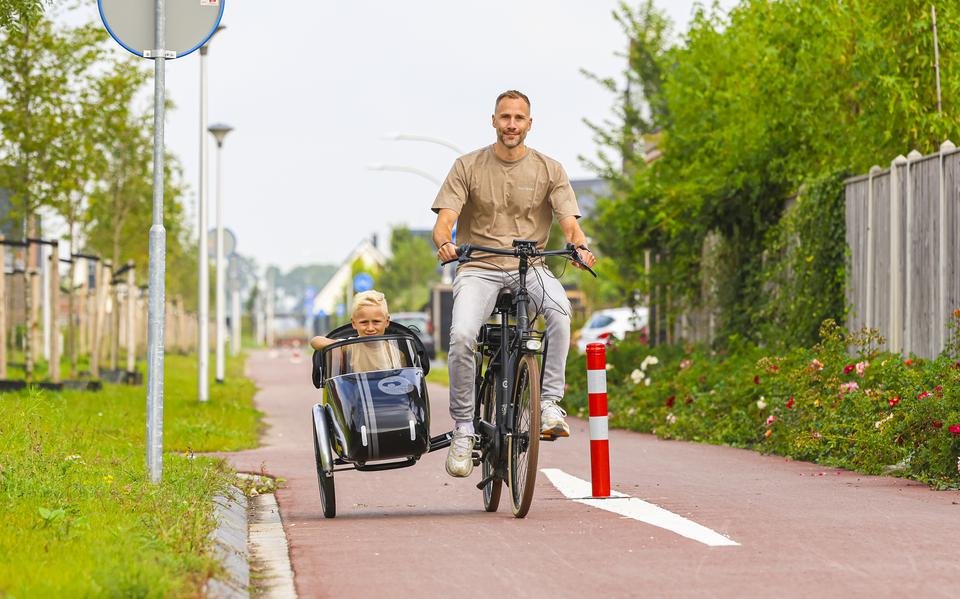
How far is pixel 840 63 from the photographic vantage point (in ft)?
54.5

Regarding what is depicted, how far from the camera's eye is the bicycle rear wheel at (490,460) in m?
8.21

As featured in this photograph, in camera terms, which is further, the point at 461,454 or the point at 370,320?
the point at 370,320

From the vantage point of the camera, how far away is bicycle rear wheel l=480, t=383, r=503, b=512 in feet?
26.9

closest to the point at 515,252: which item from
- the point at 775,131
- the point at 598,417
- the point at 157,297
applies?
the point at 598,417

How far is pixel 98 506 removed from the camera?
7.35 m

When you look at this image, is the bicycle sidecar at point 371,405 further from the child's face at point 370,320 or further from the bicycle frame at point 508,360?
the bicycle frame at point 508,360

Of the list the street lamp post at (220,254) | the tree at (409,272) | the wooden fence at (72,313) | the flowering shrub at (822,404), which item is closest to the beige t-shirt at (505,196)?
the flowering shrub at (822,404)

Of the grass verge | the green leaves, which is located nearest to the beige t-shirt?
the grass verge

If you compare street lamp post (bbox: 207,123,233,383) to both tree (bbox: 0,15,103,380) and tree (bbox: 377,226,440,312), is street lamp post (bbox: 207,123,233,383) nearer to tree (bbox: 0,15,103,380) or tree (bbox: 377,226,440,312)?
tree (bbox: 0,15,103,380)

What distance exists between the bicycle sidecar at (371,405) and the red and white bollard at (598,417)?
956 mm

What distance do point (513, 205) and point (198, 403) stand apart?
1234 cm

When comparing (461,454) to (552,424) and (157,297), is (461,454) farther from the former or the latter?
(157,297)

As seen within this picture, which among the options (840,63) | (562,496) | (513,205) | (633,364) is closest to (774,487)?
(562,496)

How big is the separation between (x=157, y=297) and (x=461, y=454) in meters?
1.81
